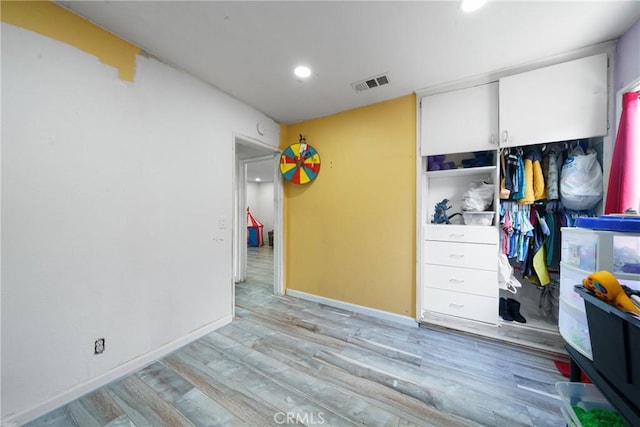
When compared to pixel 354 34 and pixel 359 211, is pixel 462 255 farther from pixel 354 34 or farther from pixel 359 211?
pixel 354 34

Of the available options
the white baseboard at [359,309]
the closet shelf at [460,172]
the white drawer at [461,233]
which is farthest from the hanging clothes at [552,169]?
the white baseboard at [359,309]

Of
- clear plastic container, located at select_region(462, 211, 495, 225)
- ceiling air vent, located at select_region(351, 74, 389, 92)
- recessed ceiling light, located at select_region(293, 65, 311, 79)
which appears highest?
recessed ceiling light, located at select_region(293, 65, 311, 79)

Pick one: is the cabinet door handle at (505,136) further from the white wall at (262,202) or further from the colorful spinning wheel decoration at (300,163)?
the white wall at (262,202)

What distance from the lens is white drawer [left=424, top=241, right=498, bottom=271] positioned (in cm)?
191

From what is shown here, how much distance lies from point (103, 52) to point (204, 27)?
0.69m

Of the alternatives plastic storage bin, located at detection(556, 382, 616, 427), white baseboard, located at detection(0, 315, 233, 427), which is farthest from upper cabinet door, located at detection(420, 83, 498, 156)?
white baseboard, located at detection(0, 315, 233, 427)

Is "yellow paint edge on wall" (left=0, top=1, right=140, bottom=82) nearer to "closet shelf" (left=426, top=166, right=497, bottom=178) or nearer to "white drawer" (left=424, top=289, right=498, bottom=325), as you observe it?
"closet shelf" (left=426, top=166, right=497, bottom=178)

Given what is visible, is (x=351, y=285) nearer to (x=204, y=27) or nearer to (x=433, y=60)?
(x=433, y=60)

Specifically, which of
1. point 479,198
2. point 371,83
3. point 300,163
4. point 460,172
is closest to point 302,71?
point 371,83

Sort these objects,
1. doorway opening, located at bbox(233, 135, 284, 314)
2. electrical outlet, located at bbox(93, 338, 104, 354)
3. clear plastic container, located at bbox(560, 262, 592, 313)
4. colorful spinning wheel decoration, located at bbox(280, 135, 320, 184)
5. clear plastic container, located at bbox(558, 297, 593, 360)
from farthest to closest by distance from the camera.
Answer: doorway opening, located at bbox(233, 135, 284, 314)
colorful spinning wheel decoration, located at bbox(280, 135, 320, 184)
electrical outlet, located at bbox(93, 338, 104, 354)
clear plastic container, located at bbox(560, 262, 592, 313)
clear plastic container, located at bbox(558, 297, 593, 360)

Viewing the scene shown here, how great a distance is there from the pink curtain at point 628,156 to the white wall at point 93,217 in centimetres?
306

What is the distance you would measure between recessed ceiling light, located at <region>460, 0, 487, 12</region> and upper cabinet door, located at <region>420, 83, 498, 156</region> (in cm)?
86

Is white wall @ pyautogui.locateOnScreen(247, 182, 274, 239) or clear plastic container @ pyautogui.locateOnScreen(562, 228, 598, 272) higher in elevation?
white wall @ pyautogui.locateOnScreen(247, 182, 274, 239)

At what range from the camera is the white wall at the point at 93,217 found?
113cm
